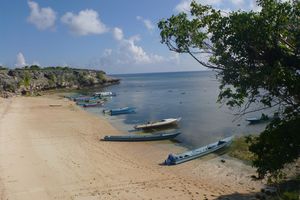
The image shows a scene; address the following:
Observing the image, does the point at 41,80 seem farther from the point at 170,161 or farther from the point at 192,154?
the point at 170,161

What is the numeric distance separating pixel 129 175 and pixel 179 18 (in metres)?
9.33

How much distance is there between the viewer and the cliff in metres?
79.0

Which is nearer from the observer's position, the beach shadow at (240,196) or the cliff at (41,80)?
the beach shadow at (240,196)

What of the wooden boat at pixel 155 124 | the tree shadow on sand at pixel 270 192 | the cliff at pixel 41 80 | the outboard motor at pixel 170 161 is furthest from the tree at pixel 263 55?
the cliff at pixel 41 80

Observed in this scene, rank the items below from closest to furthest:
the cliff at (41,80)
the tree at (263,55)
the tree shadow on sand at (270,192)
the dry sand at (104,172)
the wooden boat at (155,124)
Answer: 1. the tree at (263,55)
2. the tree shadow on sand at (270,192)
3. the dry sand at (104,172)
4. the wooden boat at (155,124)
5. the cliff at (41,80)

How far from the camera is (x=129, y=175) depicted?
18172 millimetres

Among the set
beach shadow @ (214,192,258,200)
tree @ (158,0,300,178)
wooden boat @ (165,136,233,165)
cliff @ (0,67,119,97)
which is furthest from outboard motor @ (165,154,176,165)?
cliff @ (0,67,119,97)

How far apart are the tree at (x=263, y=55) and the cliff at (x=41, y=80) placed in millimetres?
61092

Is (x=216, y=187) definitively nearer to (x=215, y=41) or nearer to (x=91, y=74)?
(x=215, y=41)

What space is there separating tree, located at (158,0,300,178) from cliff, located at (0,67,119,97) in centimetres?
6109

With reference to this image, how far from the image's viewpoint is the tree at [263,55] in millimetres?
10172

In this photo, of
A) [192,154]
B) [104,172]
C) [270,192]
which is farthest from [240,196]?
[104,172]

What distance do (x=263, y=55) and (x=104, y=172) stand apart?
34.8 ft

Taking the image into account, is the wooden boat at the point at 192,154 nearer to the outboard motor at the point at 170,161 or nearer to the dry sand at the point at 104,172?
the outboard motor at the point at 170,161
